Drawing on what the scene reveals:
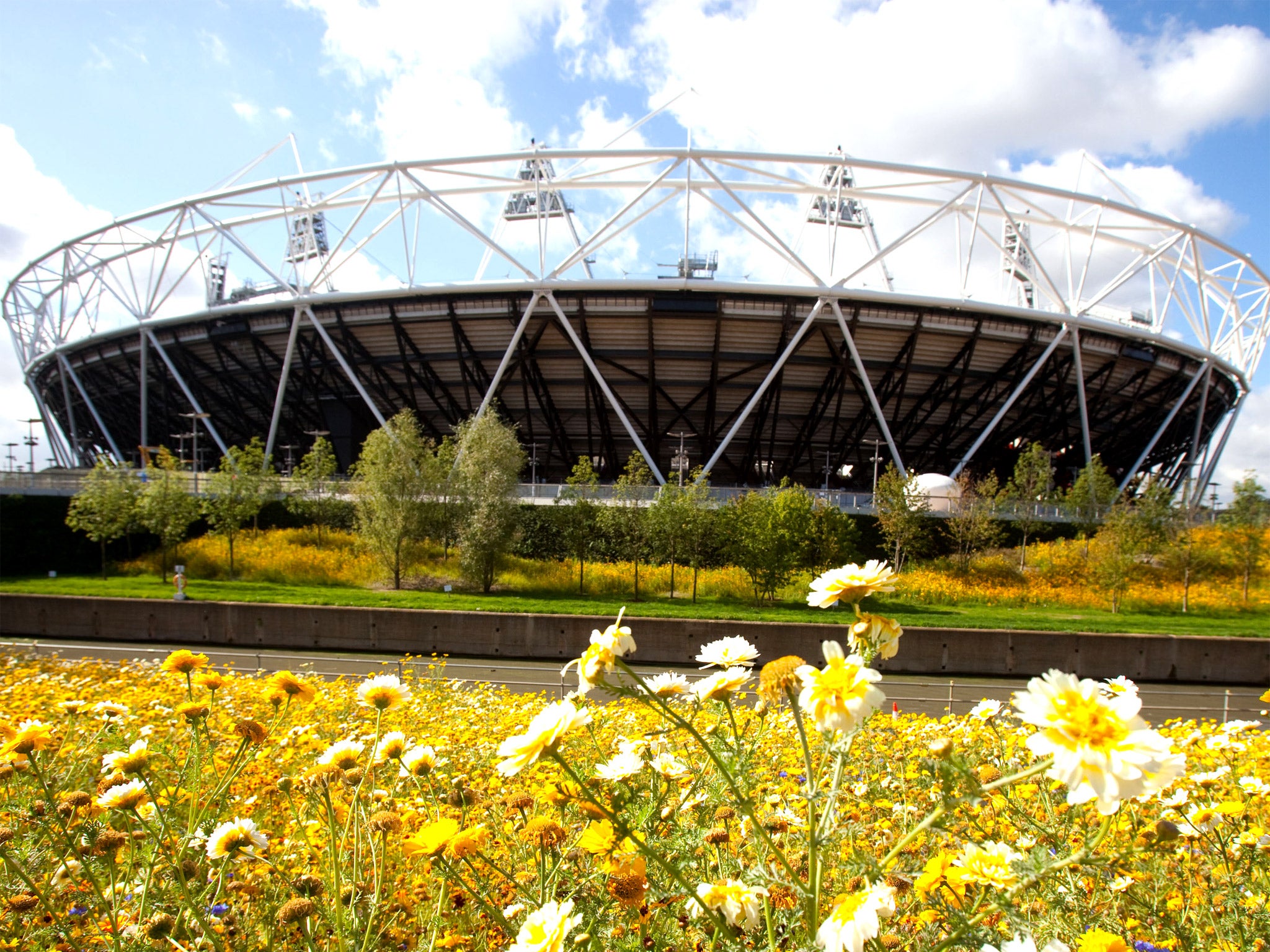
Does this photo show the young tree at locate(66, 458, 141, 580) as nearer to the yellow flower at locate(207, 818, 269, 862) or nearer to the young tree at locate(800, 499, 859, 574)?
the young tree at locate(800, 499, 859, 574)

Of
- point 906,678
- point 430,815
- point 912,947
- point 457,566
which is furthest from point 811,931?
point 457,566

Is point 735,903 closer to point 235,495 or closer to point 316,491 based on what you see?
point 235,495

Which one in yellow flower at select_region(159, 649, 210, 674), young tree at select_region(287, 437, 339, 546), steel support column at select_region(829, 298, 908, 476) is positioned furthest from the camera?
steel support column at select_region(829, 298, 908, 476)

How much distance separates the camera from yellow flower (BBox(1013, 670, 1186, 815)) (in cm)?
100

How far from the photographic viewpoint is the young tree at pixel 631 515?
22.6 m

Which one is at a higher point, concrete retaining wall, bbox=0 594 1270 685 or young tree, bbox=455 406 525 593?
young tree, bbox=455 406 525 593

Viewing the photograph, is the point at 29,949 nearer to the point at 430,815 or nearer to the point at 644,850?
the point at 430,815

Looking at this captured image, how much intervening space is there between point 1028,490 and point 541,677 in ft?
77.3

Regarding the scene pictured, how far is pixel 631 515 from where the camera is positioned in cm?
2295

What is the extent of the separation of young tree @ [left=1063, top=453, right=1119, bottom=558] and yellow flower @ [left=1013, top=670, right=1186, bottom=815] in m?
29.1

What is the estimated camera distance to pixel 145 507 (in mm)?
23469

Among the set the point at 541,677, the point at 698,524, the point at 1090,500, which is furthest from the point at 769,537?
the point at 1090,500

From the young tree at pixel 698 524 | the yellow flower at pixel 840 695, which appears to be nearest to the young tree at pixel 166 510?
the young tree at pixel 698 524

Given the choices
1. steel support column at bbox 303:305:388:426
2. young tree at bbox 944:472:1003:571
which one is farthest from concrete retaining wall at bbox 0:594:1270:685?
steel support column at bbox 303:305:388:426
